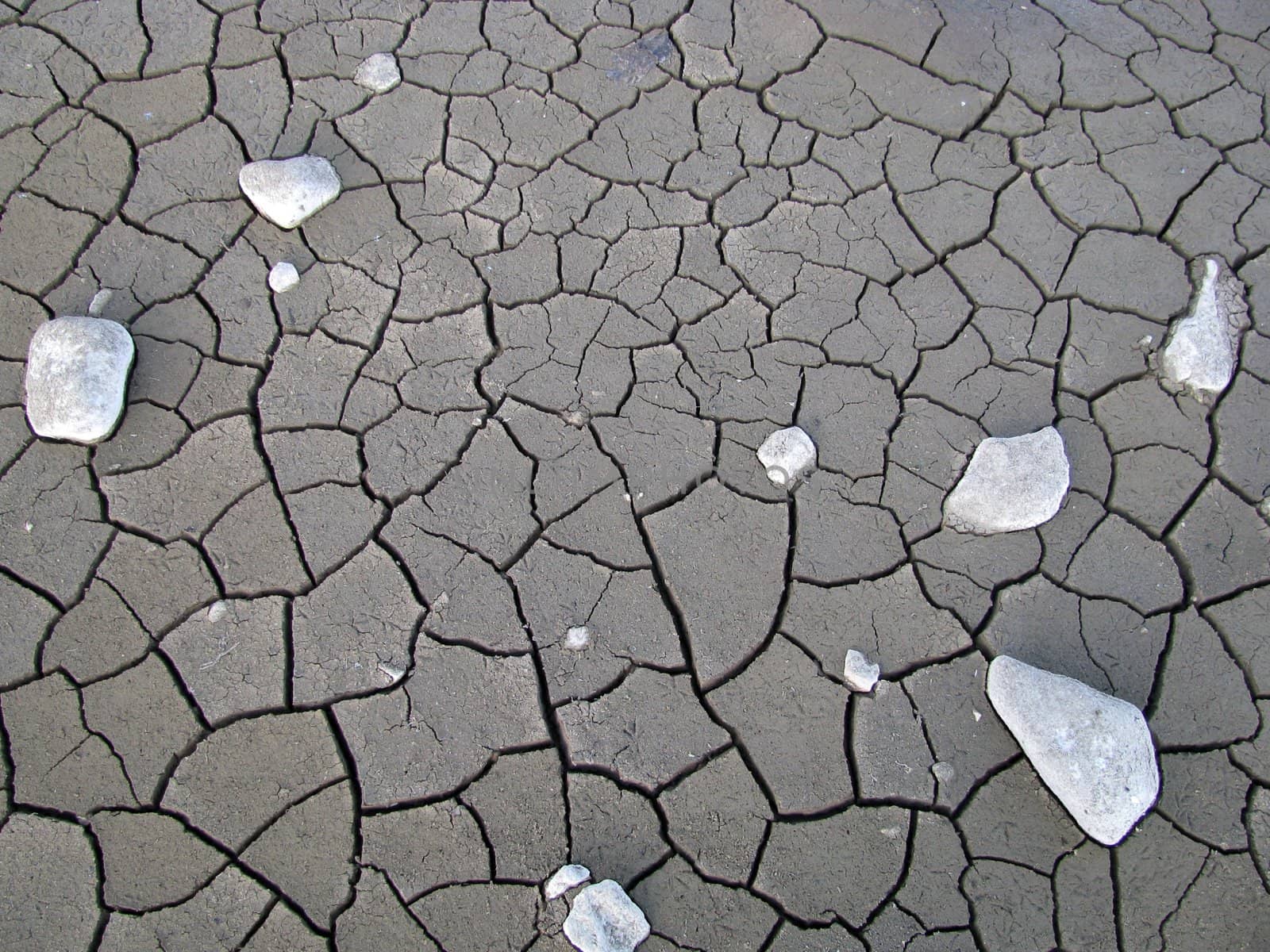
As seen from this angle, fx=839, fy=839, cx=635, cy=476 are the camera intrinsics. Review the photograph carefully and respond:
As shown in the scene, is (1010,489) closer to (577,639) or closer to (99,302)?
(577,639)

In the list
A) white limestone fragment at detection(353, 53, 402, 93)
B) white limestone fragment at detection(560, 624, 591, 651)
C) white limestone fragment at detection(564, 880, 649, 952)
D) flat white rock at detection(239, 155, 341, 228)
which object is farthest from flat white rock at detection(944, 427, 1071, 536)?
white limestone fragment at detection(353, 53, 402, 93)

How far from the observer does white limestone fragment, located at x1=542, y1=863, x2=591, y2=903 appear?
2.14 metres

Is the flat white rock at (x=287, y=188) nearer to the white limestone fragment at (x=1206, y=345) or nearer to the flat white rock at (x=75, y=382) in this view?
the flat white rock at (x=75, y=382)

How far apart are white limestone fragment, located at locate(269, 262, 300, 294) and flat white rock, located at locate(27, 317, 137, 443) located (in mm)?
543

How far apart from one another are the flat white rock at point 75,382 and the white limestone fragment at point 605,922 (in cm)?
208

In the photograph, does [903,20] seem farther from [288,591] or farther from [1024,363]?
[288,591]

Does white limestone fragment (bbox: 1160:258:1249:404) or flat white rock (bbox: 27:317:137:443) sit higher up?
white limestone fragment (bbox: 1160:258:1249:404)

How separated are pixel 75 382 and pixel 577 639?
1.81 m

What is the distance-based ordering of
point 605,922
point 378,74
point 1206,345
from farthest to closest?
point 378,74
point 1206,345
point 605,922

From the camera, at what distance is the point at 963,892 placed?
85.8 inches

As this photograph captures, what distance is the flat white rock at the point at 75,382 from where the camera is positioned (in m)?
2.68

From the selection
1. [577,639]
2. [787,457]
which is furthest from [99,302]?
[787,457]

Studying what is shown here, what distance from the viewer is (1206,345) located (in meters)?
2.89

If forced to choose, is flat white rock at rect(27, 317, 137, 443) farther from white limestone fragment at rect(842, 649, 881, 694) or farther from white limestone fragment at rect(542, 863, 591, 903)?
white limestone fragment at rect(842, 649, 881, 694)
